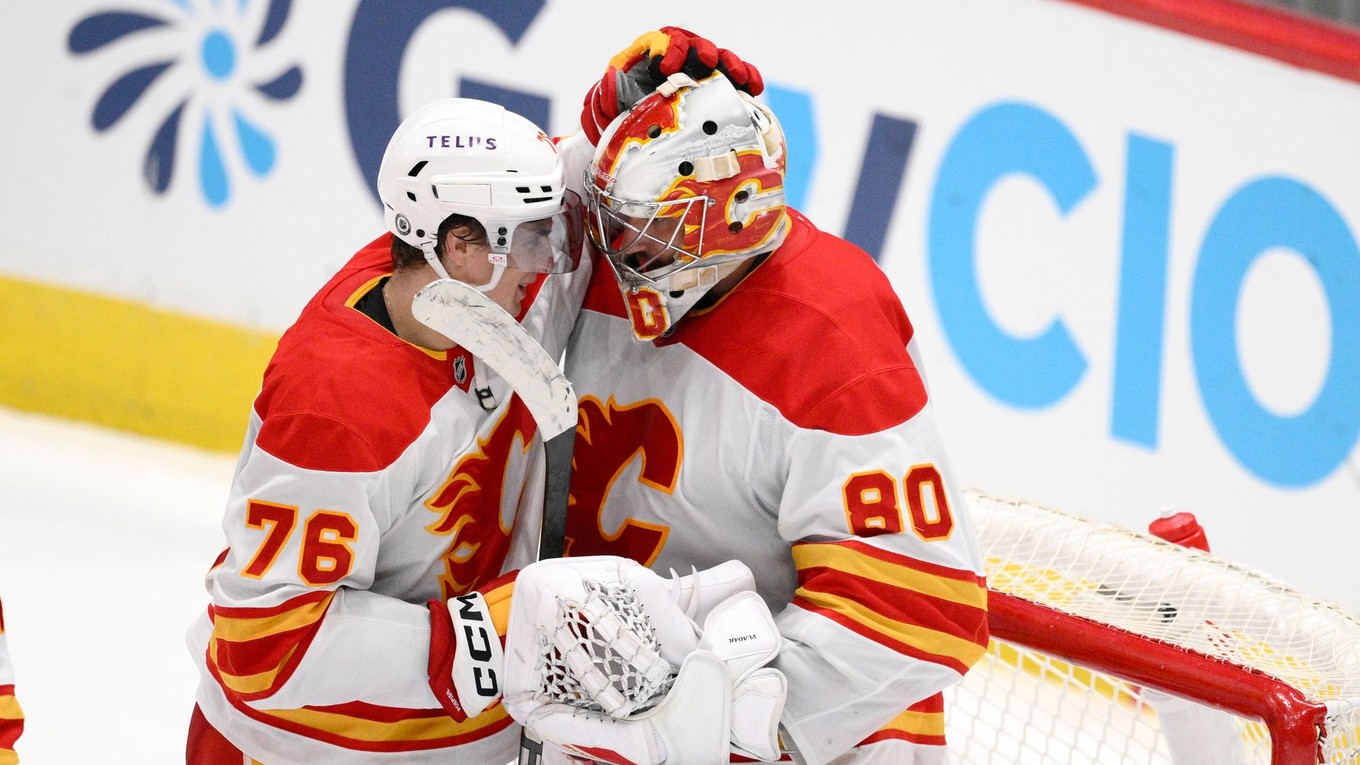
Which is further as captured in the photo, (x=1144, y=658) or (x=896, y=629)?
(x=1144, y=658)

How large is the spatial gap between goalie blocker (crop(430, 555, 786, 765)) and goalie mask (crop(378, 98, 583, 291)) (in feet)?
1.29

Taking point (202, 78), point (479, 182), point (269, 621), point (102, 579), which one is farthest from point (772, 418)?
point (202, 78)

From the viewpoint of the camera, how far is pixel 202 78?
3.83 metres

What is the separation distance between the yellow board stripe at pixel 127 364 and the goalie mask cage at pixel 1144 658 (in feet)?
7.38

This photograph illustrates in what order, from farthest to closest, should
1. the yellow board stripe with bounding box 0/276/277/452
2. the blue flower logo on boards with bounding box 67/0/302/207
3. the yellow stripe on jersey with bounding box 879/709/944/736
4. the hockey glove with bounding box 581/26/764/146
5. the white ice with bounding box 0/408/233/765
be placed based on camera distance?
the yellow board stripe with bounding box 0/276/277/452, the blue flower logo on boards with bounding box 67/0/302/207, the white ice with bounding box 0/408/233/765, the yellow stripe on jersey with bounding box 879/709/944/736, the hockey glove with bounding box 581/26/764/146

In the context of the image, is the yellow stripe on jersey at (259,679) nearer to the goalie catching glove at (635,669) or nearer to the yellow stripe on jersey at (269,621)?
the yellow stripe on jersey at (269,621)

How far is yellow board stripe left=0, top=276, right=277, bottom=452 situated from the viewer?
3957mm

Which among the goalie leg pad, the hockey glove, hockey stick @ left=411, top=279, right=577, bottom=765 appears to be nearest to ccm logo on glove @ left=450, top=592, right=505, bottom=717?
hockey stick @ left=411, top=279, right=577, bottom=765

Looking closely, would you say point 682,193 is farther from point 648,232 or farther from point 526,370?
point 526,370


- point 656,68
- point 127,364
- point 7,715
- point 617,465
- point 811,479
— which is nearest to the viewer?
point 7,715

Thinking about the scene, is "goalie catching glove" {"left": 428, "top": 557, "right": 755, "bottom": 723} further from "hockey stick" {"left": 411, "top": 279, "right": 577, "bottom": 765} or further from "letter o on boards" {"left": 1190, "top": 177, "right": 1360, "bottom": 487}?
"letter o on boards" {"left": 1190, "top": 177, "right": 1360, "bottom": 487}

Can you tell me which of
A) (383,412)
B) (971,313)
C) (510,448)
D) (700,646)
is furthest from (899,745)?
(971,313)

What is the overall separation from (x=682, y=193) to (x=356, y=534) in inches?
21.9

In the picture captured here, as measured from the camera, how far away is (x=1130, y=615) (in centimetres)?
221
